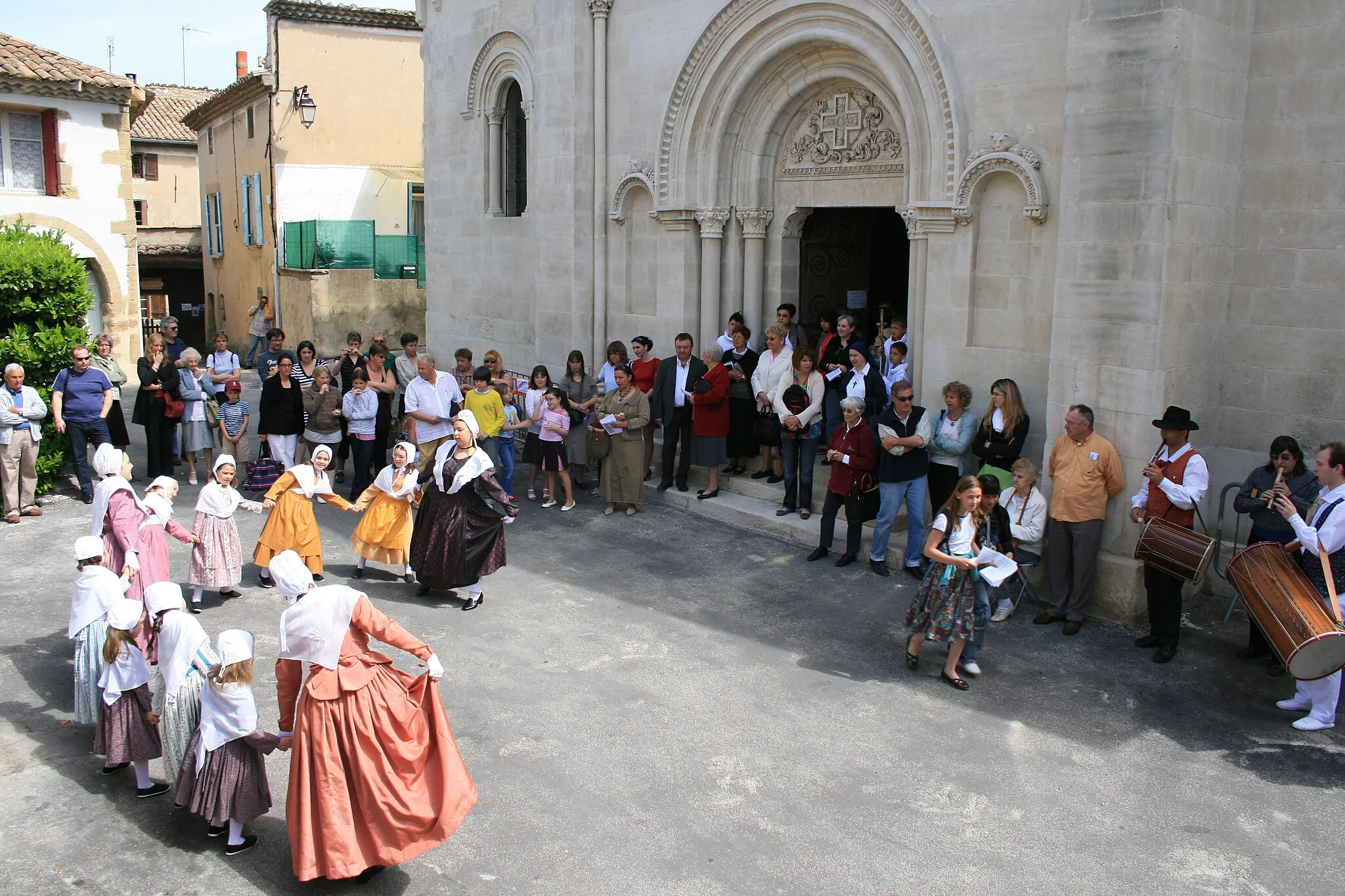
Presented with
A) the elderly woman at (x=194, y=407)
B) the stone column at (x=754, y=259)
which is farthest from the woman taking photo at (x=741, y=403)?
the elderly woman at (x=194, y=407)

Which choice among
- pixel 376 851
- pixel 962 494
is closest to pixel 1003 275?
pixel 962 494

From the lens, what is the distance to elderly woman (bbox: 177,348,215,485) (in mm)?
12625

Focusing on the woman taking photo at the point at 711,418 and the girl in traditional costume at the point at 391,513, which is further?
the woman taking photo at the point at 711,418

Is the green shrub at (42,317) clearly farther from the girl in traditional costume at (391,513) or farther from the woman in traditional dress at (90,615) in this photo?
the woman in traditional dress at (90,615)

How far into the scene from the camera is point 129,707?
6.18 metres

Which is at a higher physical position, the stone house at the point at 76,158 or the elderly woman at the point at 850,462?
the stone house at the point at 76,158

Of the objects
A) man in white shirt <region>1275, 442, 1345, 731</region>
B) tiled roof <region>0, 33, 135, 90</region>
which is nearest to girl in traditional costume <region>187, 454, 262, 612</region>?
man in white shirt <region>1275, 442, 1345, 731</region>

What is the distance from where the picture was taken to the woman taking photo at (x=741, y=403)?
38.9ft

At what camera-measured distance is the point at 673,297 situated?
13.1 metres

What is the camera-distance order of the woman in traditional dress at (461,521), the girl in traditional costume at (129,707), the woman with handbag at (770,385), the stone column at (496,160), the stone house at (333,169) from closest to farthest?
1. the girl in traditional costume at (129,707)
2. the woman in traditional dress at (461,521)
3. the woman with handbag at (770,385)
4. the stone column at (496,160)
5. the stone house at (333,169)

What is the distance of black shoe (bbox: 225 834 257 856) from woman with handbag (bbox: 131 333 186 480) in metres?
8.01

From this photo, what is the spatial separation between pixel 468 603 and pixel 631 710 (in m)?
2.34

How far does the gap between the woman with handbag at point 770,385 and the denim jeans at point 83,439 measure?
6870mm

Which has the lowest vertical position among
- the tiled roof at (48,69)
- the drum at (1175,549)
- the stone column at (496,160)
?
the drum at (1175,549)
